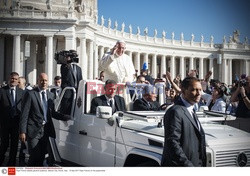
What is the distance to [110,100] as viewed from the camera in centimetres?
551

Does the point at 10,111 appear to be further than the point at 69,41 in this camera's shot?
No

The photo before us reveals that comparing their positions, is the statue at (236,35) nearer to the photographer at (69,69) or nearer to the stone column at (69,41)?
the photographer at (69,69)

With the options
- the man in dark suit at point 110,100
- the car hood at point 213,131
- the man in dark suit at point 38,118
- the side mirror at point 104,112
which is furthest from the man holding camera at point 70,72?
the car hood at point 213,131

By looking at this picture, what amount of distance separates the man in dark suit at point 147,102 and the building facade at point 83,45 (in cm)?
120

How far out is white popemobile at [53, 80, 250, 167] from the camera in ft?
13.5

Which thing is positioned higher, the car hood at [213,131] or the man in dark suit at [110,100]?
the man in dark suit at [110,100]

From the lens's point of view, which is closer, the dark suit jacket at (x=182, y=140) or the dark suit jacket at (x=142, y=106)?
the dark suit jacket at (x=182, y=140)

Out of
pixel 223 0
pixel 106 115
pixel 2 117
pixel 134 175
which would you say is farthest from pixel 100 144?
pixel 2 117

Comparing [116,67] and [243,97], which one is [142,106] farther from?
[243,97]

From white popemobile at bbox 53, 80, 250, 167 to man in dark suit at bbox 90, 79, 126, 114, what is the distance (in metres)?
0.11

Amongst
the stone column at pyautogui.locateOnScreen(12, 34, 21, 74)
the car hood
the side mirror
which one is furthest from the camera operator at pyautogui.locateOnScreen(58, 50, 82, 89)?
the car hood

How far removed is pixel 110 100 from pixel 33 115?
128 cm

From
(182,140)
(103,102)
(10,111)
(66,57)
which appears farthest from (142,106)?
(10,111)

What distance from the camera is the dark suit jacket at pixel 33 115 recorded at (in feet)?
19.4
